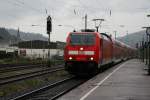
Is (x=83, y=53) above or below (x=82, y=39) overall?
below

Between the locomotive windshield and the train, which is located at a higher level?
the locomotive windshield

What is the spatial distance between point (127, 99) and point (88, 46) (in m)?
10.5

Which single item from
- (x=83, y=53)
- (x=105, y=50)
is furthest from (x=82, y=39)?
(x=105, y=50)

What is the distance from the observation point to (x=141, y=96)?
1360 cm

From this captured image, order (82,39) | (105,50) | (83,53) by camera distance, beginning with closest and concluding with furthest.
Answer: (83,53) < (82,39) < (105,50)

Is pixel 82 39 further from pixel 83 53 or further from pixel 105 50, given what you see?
pixel 105 50

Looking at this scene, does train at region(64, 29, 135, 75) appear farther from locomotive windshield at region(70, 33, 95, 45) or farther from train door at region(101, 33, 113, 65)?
train door at region(101, 33, 113, 65)

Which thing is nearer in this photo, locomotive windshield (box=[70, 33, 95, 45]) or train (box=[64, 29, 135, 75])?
train (box=[64, 29, 135, 75])

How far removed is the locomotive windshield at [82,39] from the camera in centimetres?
2330

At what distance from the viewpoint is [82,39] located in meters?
23.4

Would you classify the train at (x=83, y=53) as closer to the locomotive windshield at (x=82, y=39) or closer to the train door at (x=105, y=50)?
the locomotive windshield at (x=82, y=39)

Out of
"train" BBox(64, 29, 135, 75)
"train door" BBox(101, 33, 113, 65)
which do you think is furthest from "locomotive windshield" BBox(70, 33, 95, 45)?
"train door" BBox(101, 33, 113, 65)

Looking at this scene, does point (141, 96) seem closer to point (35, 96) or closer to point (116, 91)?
point (116, 91)

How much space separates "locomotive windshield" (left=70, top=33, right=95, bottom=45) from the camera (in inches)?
917
